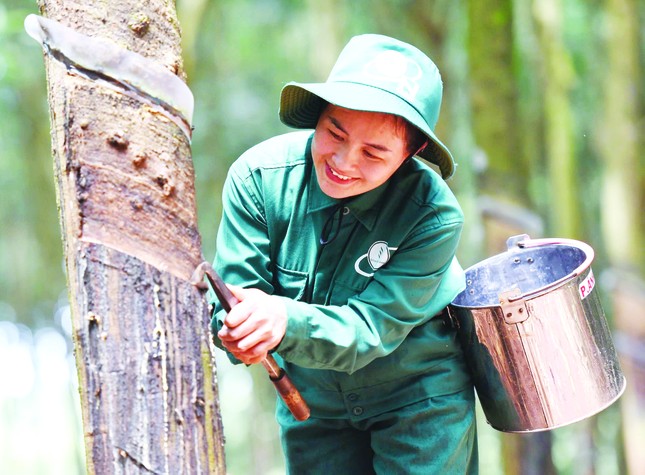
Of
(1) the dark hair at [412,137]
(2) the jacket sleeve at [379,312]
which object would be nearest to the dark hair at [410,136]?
(1) the dark hair at [412,137]

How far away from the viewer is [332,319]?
2.43 meters

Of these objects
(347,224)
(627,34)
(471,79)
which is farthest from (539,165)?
(347,224)

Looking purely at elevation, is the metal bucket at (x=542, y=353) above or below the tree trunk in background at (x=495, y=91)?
below

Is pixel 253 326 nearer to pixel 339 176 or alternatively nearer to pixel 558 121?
pixel 339 176

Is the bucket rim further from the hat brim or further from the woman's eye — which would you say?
the woman's eye

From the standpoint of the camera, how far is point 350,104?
2414 mm

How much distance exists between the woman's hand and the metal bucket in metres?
0.95

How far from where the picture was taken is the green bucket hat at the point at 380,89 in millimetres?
2459

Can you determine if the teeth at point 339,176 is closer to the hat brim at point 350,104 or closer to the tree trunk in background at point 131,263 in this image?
the hat brim at point 350,104

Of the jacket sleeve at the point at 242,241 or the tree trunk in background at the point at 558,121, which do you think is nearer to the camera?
the jacket sleeve at the point at 242,241

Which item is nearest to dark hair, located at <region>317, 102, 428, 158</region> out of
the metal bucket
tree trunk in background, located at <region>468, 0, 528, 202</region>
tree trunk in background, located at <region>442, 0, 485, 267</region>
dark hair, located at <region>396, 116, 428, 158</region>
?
dark hair, located at <region>396, 116, 428, 158</region>

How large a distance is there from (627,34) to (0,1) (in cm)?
644

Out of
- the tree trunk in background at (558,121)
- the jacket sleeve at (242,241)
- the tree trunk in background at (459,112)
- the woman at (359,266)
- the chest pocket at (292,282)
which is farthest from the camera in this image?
the tree trunk in background at (459,112)

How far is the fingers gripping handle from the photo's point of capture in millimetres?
2127
